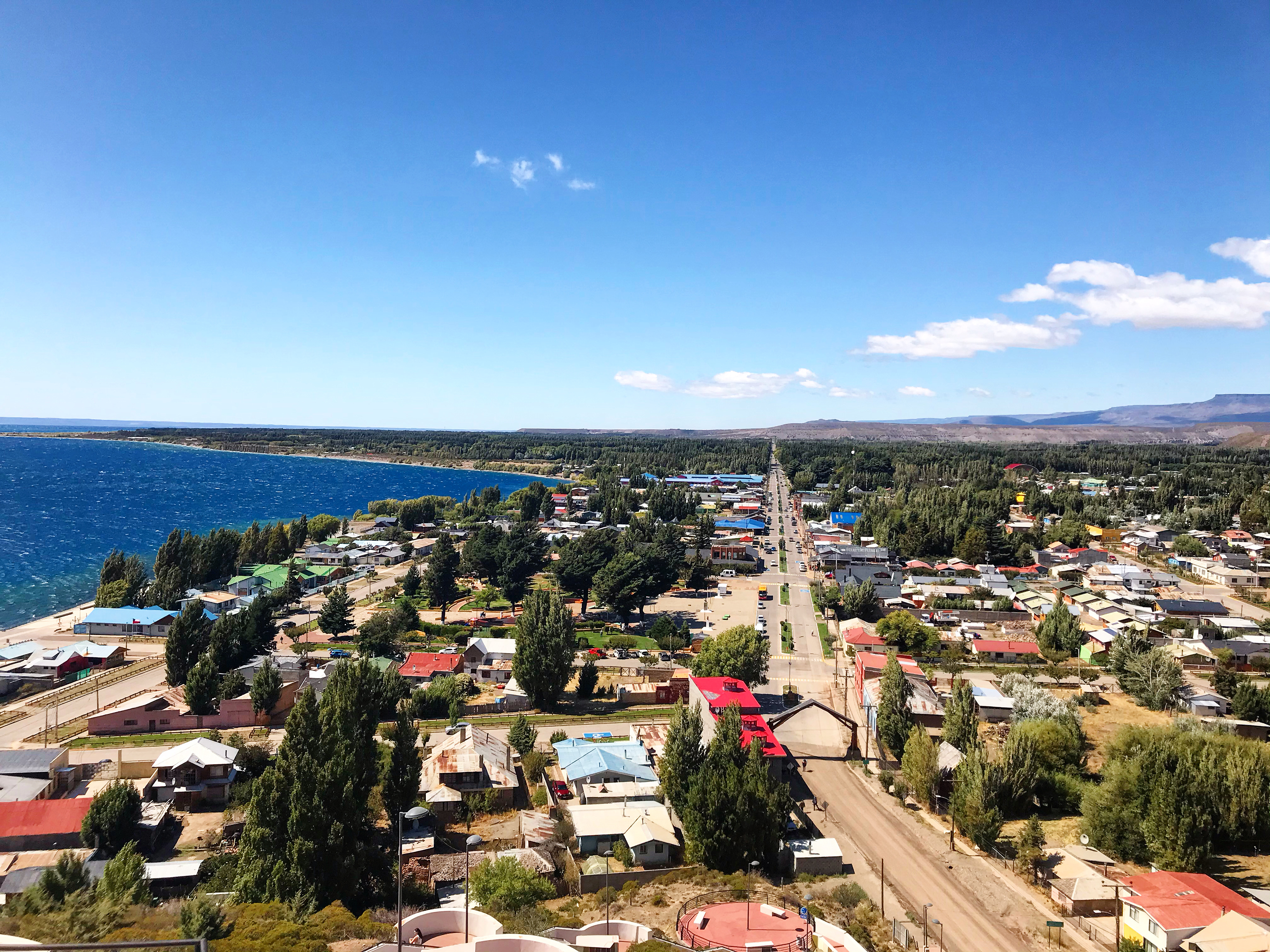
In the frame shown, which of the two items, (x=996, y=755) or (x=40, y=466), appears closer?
(x=996, y=755)

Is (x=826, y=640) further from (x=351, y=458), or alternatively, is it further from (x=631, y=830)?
(x=351, y=458)

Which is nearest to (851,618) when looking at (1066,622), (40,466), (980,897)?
(1066,622)

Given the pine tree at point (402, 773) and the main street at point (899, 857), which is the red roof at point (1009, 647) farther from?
the pine tree at point (402, 773)

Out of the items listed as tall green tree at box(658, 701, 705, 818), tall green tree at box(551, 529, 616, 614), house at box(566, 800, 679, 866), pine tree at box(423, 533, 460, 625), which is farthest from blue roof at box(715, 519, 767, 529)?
house at box(566, 800, 679, 866)

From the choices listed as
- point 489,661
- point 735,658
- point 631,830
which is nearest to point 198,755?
point 631,830

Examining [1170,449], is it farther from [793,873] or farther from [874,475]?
[793,873]

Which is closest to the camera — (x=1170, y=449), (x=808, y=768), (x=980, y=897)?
(x=980, y=897)
